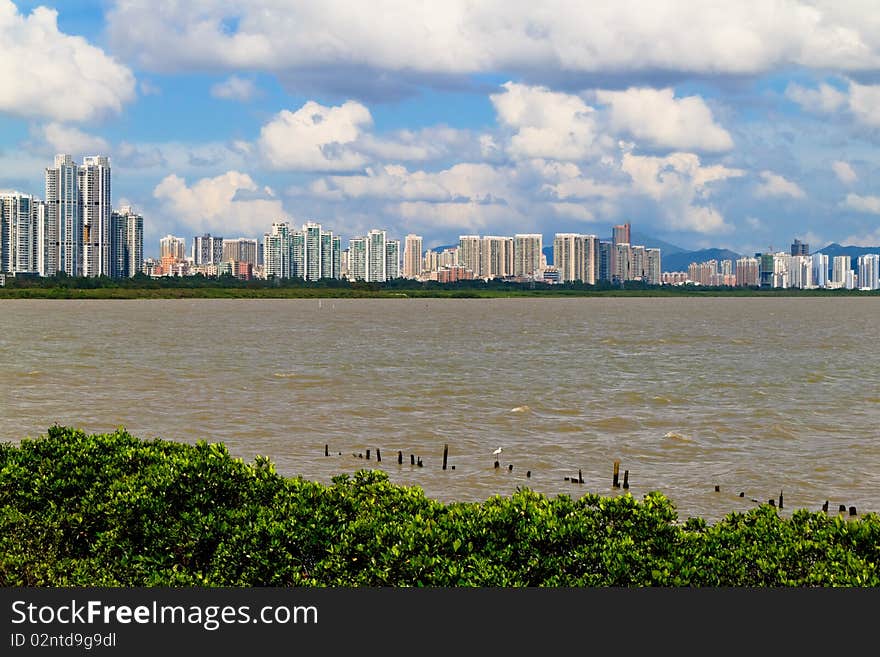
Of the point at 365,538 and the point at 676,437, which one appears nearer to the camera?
the point at 365,538

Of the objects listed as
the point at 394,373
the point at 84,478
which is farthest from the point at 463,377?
the point at 84,478

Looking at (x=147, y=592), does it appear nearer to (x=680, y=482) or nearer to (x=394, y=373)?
(x=680, y=482)

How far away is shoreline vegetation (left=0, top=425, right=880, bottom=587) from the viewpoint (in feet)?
30.8

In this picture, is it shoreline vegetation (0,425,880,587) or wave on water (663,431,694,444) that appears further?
wave on water (663,431,694,444)

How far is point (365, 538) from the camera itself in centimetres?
1023

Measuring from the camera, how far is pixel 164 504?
1177 centimetres

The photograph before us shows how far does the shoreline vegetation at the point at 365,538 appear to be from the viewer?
939cm

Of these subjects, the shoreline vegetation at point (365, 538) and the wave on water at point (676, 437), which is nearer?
the shoreline vegetation at point (365, 538)

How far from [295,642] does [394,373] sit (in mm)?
46141

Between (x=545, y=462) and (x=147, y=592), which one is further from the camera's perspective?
(x=545, y=462)

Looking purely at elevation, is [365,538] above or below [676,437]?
above

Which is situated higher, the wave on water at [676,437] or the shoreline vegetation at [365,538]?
the shoreline vegetation at [365,538]

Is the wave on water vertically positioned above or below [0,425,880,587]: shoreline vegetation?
below

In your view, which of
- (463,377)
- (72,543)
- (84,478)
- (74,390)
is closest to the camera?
(72,543)
